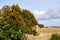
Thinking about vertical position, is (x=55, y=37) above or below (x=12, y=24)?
below

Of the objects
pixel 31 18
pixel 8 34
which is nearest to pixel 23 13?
pixel 31 18

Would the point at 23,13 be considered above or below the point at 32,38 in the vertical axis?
above

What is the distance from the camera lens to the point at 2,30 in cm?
4166

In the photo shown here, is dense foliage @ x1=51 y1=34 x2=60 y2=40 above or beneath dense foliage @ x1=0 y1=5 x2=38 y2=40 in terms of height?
beneath

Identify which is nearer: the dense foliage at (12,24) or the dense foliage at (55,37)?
the dense foliage at (12,24)

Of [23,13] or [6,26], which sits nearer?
[6,26]

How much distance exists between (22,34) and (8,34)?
166 centimetres

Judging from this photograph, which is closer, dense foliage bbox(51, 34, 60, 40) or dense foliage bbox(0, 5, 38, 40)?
dense foliage bbox(0, 5, 38, 40)

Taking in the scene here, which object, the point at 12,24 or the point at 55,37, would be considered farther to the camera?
the point at 55,37

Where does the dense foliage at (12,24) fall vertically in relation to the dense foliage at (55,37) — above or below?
above

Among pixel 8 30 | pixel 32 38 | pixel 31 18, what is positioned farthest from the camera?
pixel 31 18

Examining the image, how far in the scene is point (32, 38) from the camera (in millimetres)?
46781

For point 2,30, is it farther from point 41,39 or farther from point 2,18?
point 41,39

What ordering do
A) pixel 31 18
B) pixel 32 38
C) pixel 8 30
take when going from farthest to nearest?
pixel 31 18 < pixel 32 38 < pixel 8 30
